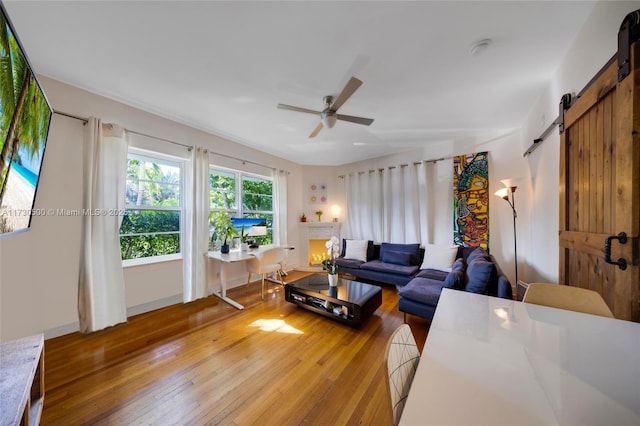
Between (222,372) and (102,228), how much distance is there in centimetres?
207

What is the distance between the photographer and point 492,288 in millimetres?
2062

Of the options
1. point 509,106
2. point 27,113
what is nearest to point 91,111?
point 27,113

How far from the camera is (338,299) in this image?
2445mm

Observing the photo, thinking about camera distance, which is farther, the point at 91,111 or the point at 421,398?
the point at 91,111

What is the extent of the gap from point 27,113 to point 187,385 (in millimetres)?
2043

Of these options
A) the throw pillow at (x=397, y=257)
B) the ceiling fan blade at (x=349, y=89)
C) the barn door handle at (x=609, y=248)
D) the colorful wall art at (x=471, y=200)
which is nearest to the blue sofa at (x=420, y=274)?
the throw pillow at (x=397, y=257)

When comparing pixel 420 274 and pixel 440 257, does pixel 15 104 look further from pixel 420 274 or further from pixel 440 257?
pixel 440 257

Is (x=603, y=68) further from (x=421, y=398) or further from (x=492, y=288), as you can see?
(x=421, y=398)

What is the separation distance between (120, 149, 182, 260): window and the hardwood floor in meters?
0.90

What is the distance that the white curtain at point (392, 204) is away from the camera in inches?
157

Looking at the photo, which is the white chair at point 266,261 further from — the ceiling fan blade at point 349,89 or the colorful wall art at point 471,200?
the colorful wall art at point 471,200

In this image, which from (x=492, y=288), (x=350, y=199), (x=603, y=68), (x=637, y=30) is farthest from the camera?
(x=350, y=199)

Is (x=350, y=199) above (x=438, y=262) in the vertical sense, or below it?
above

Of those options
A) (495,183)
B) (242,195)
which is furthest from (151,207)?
(495,183)
